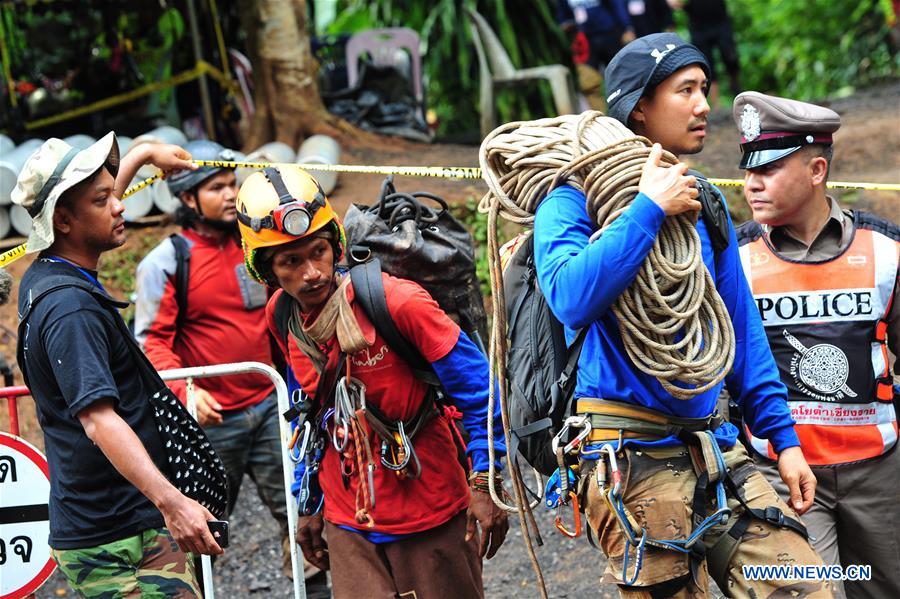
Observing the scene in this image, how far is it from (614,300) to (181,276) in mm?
3247

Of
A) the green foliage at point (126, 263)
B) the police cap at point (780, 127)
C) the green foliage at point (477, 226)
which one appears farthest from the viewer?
the green foliage at point (126, 263)

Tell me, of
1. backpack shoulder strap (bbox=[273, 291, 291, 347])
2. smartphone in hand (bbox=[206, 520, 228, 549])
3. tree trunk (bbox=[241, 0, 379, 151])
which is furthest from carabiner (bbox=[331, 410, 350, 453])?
tree trunk (bbox=[241, 0, 379, 151])

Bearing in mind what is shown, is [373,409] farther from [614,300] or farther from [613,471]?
[614,300]

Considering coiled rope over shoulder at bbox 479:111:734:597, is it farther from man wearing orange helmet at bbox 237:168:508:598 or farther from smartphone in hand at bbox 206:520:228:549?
smartphone in hand at bbox 206:520:228:549

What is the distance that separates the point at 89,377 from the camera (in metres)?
3.46

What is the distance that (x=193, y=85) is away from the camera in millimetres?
11953

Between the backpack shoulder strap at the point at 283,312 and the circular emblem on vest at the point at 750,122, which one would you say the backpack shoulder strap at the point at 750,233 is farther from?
the backpack shoulder strap at the point at 283,312

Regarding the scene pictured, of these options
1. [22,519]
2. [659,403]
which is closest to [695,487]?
[659,403]

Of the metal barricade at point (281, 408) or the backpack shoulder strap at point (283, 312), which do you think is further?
the metal barricade at point (281, 408)

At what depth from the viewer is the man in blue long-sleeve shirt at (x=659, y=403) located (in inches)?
123

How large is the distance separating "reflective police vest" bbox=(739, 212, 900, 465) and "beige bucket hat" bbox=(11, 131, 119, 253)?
2.51 m

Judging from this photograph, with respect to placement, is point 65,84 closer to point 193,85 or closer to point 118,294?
point 193,85

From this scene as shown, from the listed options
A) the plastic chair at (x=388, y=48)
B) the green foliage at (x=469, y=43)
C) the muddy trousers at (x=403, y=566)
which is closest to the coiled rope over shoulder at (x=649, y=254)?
the muddy trousers at (x=403, y=566)

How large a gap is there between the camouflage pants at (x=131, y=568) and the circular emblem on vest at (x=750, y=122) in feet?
8.30
